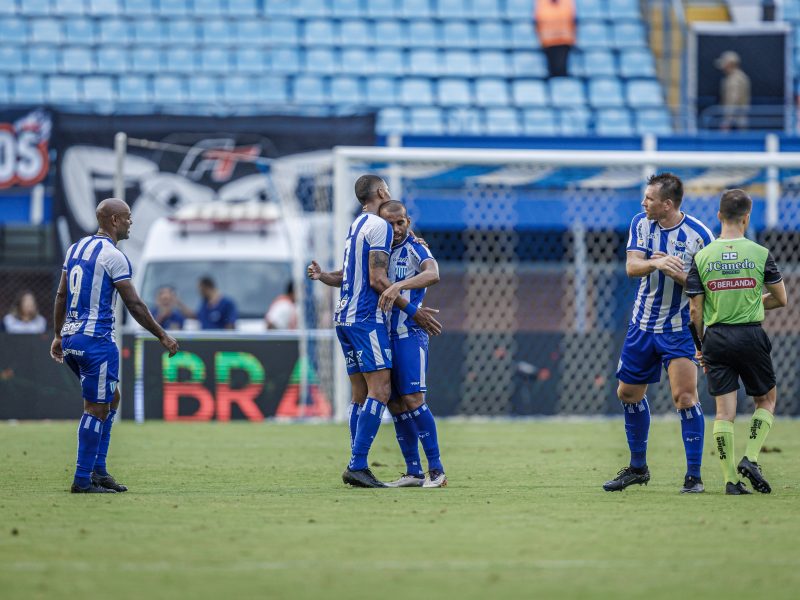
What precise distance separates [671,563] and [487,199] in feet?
46.1

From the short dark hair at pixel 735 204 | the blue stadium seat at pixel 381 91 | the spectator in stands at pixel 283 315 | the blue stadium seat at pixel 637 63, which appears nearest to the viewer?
the short dark hair at pixel 735 204

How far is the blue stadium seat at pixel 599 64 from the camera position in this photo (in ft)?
82.9

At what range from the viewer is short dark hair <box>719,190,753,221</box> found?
8.34 meters

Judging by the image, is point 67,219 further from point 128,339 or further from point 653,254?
point 653,254

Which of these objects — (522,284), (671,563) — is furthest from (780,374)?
(671,563)

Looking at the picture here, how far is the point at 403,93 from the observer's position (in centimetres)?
2439

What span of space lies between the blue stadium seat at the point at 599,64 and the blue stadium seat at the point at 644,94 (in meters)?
0.47

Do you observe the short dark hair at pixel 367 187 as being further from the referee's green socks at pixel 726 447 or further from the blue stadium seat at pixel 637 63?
the blue stadium seat at pixel 637 63

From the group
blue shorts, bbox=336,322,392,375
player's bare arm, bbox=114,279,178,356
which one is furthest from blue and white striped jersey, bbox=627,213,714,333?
player's bare arm, bbox=114,279,178,356

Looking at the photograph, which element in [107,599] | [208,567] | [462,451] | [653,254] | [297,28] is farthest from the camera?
[297,28]

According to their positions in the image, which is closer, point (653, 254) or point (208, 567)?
point (208, 567)

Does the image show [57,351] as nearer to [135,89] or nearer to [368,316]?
[368,316]

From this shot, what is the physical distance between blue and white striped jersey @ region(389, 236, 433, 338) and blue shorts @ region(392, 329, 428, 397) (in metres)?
0.05

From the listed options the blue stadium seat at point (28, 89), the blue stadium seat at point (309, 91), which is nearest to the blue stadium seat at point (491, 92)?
the blue stadium seat at point (309, 91)
